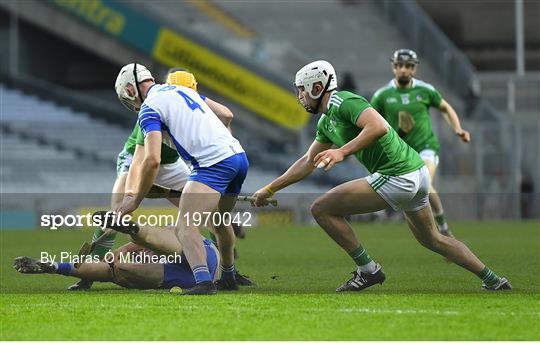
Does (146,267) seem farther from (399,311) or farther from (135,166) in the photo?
(399,311)

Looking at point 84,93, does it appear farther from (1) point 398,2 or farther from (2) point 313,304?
(2) point 313,304

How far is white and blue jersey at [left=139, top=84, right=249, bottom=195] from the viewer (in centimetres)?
1007

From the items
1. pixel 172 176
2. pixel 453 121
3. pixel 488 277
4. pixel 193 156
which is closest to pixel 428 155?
pixel 453 121

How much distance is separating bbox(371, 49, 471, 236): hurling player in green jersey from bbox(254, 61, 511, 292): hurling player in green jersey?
4.66m

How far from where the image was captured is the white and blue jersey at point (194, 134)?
10.1 meters

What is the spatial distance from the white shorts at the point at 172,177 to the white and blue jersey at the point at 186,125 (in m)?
1.85

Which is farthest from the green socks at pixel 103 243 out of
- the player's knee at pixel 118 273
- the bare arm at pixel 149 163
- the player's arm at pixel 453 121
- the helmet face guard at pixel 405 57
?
the helmet face guard at pixel 405 57

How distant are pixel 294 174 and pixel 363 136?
997 mm

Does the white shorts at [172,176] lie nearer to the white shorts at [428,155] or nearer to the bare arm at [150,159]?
the bare arm at [150,159]

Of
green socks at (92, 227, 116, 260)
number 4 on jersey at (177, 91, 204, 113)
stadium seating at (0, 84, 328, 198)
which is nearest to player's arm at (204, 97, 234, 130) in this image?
number 4 on jersey at (177, 91, 204, 113)

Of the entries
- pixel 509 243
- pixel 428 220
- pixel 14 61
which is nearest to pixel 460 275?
pixel 428 220

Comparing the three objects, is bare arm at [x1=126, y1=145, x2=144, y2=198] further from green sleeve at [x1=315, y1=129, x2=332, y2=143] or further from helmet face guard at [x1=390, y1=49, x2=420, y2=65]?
helmet face guard at [x1=390, y1=49, x2=420, y2=65]

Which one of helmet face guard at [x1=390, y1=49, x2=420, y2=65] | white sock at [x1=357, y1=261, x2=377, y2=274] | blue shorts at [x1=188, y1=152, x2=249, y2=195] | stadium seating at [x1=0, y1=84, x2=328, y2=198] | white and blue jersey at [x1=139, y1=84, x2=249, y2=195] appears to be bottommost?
stadium seating at [x1=0, y1=84, x2=328, y2=198]

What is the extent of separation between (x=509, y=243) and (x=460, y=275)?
6.29 m
